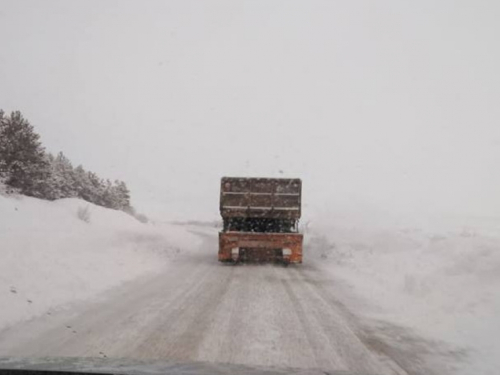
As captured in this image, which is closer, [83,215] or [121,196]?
[83,215]

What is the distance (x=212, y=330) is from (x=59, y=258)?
21.6 feet

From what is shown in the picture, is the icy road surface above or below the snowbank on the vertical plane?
below

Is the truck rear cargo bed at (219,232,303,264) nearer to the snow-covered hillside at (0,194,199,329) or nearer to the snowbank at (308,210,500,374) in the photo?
the snowbank at (308,210,500,374)

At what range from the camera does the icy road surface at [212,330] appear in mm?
5305

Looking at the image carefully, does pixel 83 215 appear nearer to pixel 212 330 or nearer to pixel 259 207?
pixel 259 207

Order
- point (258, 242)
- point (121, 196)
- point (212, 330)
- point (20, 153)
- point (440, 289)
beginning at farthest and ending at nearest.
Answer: point (121, 196), point (20, 153), point (258, 242), point (440, 289), point (212, 330)

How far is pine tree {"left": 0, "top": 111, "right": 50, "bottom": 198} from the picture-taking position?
2662 centimetres

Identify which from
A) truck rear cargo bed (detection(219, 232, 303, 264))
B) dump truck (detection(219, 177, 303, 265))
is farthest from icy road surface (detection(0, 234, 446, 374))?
dump truck (detection(219, 177, 303, 265))

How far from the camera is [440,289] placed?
32.5 ft

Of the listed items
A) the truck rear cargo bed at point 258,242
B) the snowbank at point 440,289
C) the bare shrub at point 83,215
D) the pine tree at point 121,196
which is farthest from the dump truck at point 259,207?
the pine tree at point 121,196

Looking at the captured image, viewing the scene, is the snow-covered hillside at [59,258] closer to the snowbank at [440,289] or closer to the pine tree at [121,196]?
the snowbank at [440,289]

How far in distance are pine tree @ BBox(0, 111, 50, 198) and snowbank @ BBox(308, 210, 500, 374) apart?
704 inches

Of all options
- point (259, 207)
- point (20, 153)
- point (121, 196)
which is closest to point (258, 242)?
point (259, 207)

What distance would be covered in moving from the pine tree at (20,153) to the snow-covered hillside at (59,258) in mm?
4423
